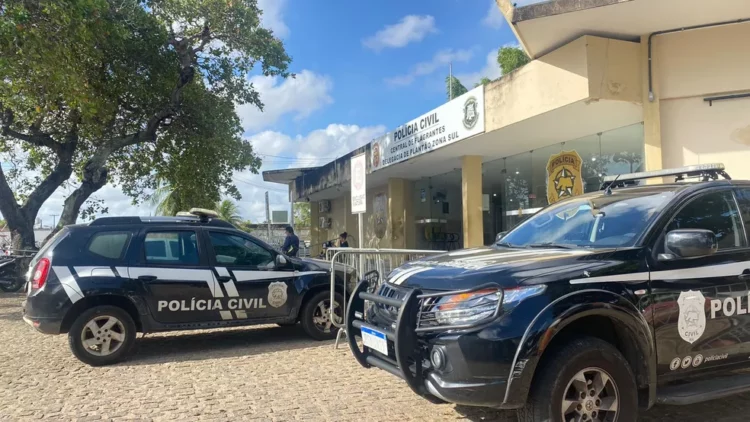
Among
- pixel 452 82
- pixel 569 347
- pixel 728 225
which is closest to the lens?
pixel 569 347

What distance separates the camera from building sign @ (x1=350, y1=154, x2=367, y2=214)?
7853 mm

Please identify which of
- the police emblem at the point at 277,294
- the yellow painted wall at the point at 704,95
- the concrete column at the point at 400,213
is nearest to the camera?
the police emblem at the point at 277,294

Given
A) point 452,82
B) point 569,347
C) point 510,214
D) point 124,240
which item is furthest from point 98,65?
point 452,82

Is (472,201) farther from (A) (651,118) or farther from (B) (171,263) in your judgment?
(B) (171,263)

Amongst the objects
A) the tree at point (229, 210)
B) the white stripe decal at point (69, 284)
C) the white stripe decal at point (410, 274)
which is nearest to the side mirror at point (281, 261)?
the white stripe decal at point (69, 284)

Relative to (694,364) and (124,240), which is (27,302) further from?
(694,364)

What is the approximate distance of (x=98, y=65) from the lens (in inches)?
523

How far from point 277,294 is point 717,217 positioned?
517 cm

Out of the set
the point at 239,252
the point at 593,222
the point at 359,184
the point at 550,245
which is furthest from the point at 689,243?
the point at 239,252

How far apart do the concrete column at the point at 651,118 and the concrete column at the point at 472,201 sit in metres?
5.04

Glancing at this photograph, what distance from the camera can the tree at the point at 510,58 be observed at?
2623cm

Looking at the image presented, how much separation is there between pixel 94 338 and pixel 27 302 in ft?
2.83

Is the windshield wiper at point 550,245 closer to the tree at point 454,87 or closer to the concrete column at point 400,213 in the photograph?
the concrete column at point 400,213

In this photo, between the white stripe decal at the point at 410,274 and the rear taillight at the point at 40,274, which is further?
the rear taillight at the point at 40,274
